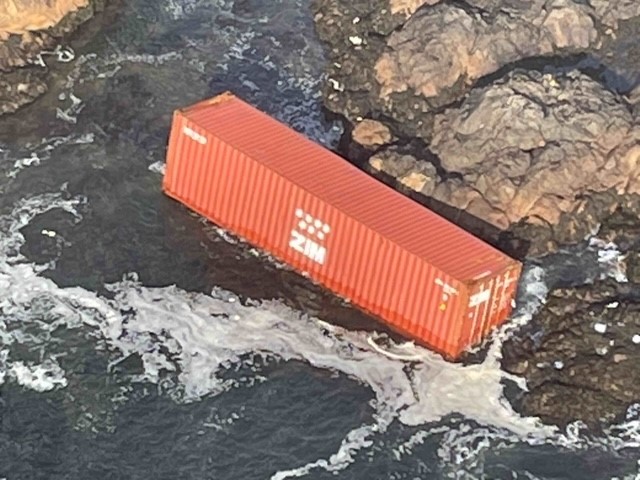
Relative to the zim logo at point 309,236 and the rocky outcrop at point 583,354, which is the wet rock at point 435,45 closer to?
the zim logo at point 309,236

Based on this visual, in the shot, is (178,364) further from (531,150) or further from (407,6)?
(407,6)

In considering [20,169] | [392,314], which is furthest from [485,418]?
[20,169]

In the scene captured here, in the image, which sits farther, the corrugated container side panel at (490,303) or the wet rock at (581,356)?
the wet rock at (581,356)

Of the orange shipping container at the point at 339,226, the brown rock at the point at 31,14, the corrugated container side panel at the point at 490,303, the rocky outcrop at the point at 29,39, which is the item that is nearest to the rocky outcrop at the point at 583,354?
the corrugated container side panel at the point at 490,303

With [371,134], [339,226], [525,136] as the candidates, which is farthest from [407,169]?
[339,226]

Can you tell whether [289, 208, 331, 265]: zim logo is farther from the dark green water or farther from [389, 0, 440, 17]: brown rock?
[389, 0, 440, 17]: brown rock

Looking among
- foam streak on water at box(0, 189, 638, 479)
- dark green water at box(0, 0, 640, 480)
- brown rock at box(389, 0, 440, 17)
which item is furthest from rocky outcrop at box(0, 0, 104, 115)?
brown rock at box(389, 0, 440, 17)
